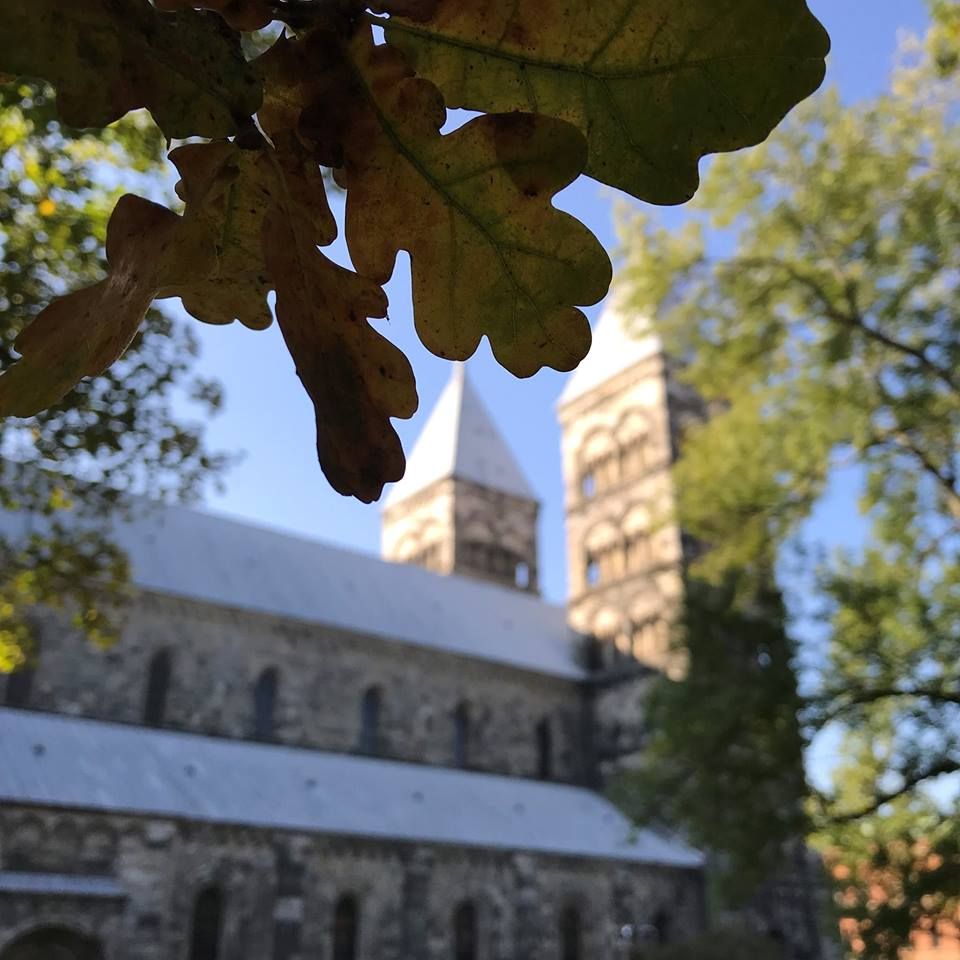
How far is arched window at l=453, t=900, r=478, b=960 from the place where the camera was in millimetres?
19688

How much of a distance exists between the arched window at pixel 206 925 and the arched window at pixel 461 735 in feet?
29.0

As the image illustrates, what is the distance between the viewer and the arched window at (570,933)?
68.8 ft

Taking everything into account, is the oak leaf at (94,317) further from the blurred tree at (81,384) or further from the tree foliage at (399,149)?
the blurred tree at (81,384)

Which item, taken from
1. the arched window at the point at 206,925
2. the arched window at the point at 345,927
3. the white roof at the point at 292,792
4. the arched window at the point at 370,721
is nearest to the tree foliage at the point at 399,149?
the white roof at the point at 292,792

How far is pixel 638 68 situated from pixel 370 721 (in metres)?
24.4

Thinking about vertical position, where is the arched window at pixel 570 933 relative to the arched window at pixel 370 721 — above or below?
below

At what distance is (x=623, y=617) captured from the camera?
29703 millimetres

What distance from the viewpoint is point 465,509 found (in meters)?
36.2

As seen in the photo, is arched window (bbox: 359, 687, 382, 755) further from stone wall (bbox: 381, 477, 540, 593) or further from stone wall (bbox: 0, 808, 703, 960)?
stone wall (bbox: 381, 477, 540, 593)

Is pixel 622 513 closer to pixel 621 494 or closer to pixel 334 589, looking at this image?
pixel 621 494

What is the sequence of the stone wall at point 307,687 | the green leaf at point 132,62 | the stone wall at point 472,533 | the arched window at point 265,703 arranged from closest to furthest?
1. the green leaf at point 132,62
2. the stone wall at point 307,687
3. the arched window at point 265,703
4. the stone wall at point 472,533

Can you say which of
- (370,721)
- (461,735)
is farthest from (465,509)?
(370,721)

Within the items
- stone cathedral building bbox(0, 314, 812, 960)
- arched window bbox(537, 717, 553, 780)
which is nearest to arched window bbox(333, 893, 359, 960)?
stone cathedral building bbox(0, 314, 812, 960)

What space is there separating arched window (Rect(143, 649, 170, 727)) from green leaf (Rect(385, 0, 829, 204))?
21.7 meters
